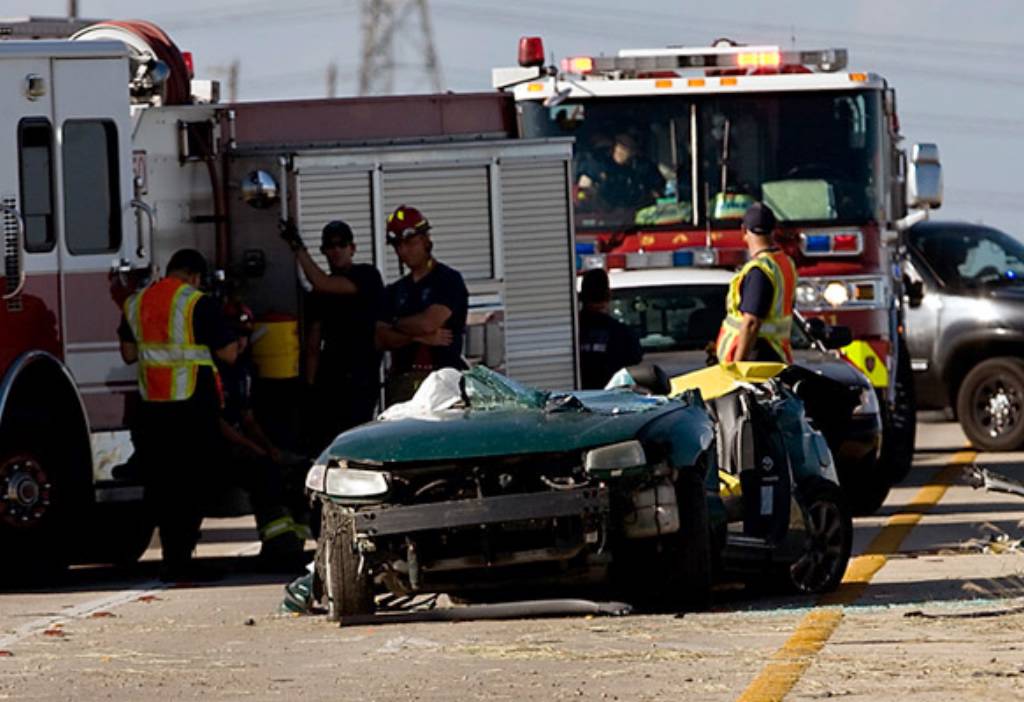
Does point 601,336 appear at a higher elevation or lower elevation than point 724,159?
lower

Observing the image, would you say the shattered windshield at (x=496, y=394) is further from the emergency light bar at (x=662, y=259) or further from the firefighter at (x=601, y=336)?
the emergency light bar at (x=662, y=259)

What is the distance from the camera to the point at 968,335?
2347 centimetres

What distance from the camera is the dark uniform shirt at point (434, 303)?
565 inches

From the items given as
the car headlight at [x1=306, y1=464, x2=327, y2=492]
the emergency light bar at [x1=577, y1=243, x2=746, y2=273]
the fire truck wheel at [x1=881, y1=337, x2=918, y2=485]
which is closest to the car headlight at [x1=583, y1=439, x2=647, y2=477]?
the car headlight at [x1=306, y1=464, x2=327, y2=492]

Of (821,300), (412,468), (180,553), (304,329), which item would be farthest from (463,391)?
(821,300)

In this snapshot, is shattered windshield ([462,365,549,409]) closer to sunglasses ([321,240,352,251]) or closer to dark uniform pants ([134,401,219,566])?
dark uniform pants ([134,401,219,566])

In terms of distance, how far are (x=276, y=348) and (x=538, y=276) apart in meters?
1.83

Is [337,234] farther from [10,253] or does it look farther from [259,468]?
[10,253]

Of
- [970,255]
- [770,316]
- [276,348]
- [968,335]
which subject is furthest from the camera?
[970,255]

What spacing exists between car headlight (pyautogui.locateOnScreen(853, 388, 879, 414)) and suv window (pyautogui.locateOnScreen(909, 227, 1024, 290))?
23.9 feet

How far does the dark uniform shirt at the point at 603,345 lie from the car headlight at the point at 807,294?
3529 mm

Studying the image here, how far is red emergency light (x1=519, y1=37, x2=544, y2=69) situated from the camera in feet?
62.5

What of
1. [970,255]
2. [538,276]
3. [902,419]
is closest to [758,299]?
[538,276]

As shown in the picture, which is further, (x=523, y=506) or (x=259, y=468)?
(x=259, y=468)
